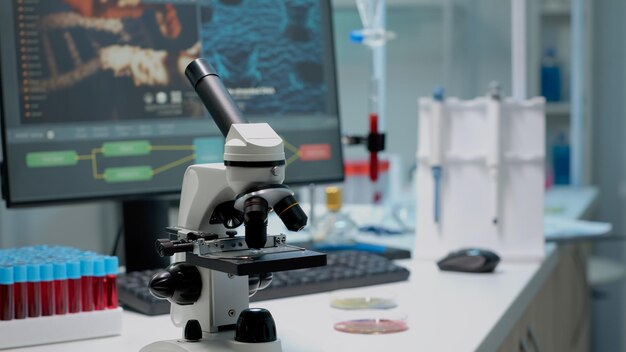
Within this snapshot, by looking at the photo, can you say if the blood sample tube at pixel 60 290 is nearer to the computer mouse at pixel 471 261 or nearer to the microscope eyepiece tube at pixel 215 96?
the microscope eyepiece tube at pixel 215 96

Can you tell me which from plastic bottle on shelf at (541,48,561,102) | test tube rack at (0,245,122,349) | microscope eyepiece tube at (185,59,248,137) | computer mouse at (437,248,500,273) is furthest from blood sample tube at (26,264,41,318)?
plastic bottle on shelf at (541,48,561,102)

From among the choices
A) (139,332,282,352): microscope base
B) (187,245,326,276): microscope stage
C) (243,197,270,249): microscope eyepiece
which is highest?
(243,197,270,249): microscope eyepiece

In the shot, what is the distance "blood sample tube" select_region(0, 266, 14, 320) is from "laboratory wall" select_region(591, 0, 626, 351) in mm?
3216

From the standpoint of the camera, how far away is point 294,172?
4.90ft

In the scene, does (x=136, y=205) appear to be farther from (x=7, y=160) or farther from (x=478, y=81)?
(x=478, y=81)

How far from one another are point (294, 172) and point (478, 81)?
193 cm

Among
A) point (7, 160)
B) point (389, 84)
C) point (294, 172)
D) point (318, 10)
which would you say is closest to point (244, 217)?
point (7, 160)

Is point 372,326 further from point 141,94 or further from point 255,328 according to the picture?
point 141,94

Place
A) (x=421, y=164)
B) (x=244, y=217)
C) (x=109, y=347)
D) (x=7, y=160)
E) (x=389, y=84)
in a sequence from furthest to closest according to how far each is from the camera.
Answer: (x=389, y=84)
(x=421, y=164)
(x=7, y=160)
(x=109, y=347)
(x=244, y=217)

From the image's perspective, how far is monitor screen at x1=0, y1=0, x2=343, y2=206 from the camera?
124 centimetres

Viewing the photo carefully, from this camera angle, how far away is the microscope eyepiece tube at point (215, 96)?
0.87m

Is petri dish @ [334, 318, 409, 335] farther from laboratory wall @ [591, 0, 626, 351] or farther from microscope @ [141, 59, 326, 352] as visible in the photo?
laboratory wall @ [591, 0, 626, 351]

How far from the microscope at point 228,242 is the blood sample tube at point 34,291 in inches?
6.7

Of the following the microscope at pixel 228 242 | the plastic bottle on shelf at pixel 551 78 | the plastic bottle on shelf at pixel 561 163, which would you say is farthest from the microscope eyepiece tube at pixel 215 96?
the plastic bottle on shelf at pixel 551 78
